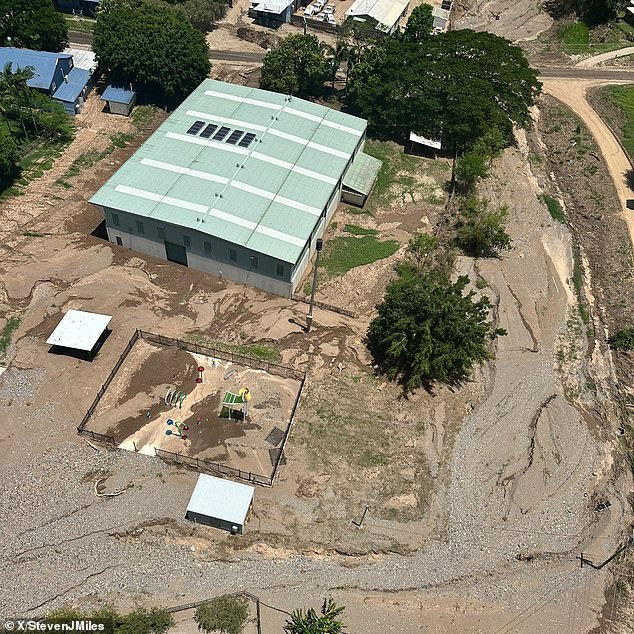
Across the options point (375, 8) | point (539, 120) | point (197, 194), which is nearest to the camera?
point (197, 194)

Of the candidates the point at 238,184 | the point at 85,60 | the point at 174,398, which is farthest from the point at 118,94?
the point at 174,398

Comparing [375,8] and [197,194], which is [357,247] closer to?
[197,194]

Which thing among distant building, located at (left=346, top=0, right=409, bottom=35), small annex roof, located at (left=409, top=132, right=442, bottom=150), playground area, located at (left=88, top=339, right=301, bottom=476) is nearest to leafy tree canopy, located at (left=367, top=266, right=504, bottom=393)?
playground area, located at (left=88, top=339, right=301, bottom=476)

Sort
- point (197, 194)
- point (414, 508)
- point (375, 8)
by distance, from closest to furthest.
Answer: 1. point (414, 508)
2. point (197, 194)
3. point (375, 8)

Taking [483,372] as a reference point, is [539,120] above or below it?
above

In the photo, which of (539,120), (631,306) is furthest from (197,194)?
(539,120)

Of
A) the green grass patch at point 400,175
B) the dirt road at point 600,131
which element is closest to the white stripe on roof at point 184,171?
the green grass patch at point 400,175
